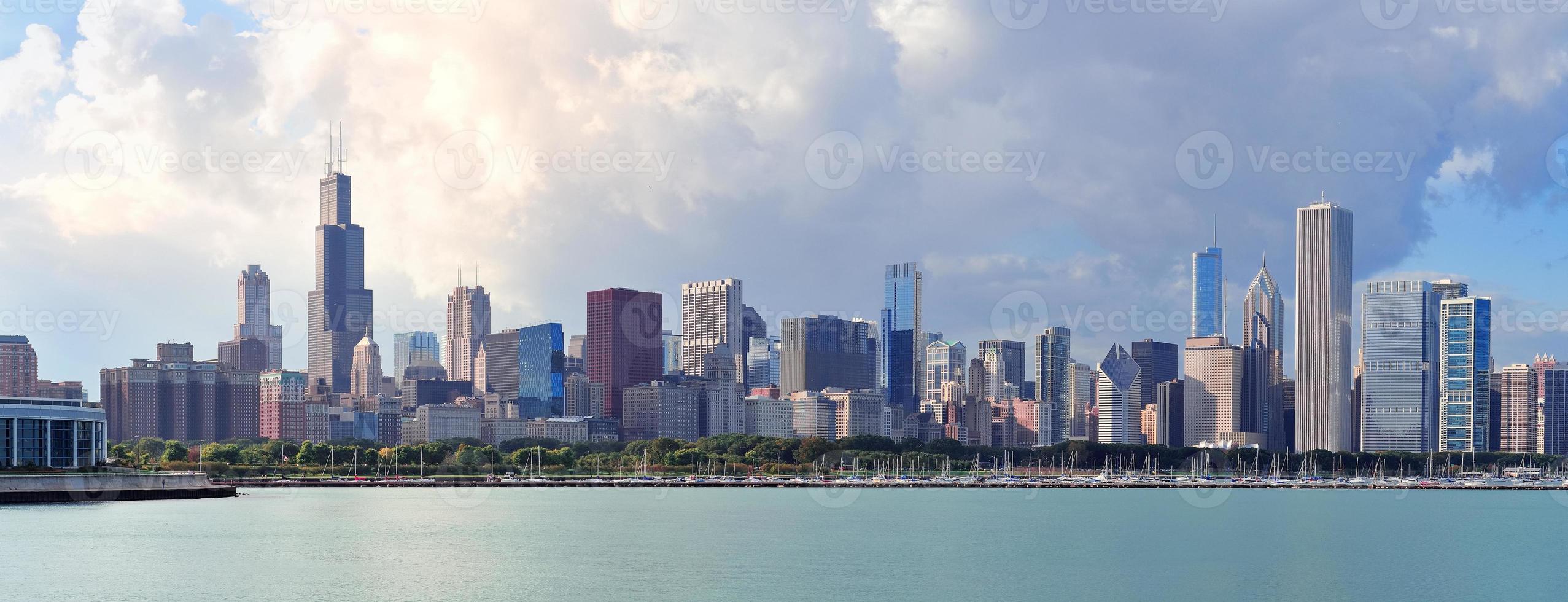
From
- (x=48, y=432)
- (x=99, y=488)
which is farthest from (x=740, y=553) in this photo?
(x=48, y=432)

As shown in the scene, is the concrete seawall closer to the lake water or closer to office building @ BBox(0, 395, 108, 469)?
the lake water

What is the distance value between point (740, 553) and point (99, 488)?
213 feet

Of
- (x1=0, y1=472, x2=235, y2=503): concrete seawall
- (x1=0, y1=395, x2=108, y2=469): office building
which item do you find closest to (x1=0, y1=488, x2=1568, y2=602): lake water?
(x1=0, y1=472, x2=235, y2=503): concrete seawall

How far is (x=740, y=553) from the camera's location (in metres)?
96.0

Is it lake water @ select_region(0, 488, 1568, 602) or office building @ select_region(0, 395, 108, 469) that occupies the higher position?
office building @ select_region(0, 395, 108, 469)

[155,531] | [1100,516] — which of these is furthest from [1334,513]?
[155,531]

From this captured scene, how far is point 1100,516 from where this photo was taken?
148 metres

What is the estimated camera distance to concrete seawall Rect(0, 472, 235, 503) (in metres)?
129

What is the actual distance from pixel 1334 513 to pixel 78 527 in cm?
10964

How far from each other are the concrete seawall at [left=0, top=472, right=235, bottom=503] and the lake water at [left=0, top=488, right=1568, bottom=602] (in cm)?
182

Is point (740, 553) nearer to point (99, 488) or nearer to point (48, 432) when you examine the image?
point (99, 488)

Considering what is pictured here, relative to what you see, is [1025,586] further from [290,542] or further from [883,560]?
[290,542]

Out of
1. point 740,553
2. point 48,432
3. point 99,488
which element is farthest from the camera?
point 48,432

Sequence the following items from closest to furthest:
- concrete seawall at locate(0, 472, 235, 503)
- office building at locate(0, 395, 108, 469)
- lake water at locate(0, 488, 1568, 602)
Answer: lake water at locate(0, 488, 1568, 602) < concrete seawall at locate(0, 472, 235, 503) < office building at locate(0, 395, 108, 469)
